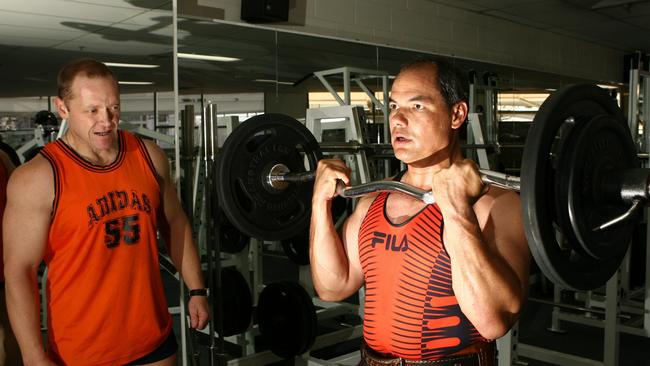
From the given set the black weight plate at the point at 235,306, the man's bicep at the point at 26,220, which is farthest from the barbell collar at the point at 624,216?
the black weight plate at the point at 235,306

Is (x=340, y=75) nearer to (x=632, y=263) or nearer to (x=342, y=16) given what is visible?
(x=342, y=16)

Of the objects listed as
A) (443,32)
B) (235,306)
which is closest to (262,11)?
(235,306)

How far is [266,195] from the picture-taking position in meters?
1.81

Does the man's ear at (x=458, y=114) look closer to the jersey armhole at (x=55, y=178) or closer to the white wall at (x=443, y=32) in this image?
the jersey armhole at (x=55, y=178)

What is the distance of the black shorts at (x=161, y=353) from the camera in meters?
1.57

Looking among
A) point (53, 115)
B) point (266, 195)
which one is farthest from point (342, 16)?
point (266, 195)

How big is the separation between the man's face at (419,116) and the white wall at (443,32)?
2265 mm

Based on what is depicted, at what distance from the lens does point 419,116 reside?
121 centimetres

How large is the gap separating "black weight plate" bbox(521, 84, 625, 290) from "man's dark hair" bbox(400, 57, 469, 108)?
0.25 m

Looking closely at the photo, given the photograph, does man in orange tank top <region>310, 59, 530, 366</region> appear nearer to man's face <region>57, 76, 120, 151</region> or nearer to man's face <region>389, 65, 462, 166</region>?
man's face <region>389, 65, 462, 166</region>

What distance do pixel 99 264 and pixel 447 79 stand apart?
38.0 inches

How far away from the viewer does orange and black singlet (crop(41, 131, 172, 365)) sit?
148 centimetres

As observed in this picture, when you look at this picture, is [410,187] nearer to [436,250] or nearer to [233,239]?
[436,250]

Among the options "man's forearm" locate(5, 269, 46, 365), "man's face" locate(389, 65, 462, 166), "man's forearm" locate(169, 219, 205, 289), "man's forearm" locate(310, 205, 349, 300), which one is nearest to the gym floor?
"man's forearm" locate(169, 219, 205, 289)
